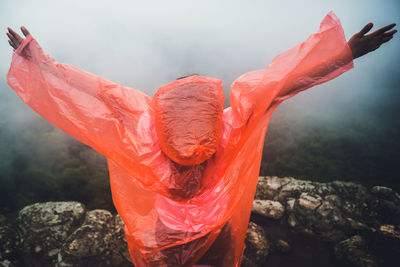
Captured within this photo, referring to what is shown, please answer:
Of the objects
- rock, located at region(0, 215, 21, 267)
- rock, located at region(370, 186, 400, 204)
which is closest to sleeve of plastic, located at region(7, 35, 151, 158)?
rock, located at region(0, 215, 21, 267)

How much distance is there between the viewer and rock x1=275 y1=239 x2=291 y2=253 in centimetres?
133

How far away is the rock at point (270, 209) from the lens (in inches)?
56.2

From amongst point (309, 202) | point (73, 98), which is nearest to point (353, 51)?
point (73, 98)

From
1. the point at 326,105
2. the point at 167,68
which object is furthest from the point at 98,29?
the point at 326,105

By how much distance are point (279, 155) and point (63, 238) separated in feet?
5.92

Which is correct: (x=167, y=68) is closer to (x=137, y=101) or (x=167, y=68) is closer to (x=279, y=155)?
(x=137, y=101)

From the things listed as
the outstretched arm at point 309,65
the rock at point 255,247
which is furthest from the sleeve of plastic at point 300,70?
the rock at point 255,247

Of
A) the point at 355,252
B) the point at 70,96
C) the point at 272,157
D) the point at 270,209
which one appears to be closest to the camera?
the point at 70,96

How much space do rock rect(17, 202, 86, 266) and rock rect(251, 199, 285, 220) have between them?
1.33 meters

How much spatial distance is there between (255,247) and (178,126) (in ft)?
3.80

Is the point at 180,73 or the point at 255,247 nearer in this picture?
the point at 255,247

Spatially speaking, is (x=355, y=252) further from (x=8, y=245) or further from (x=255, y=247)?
(x=8, y=245)

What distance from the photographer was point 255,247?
50.4 inches

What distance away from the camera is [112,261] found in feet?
4.09
